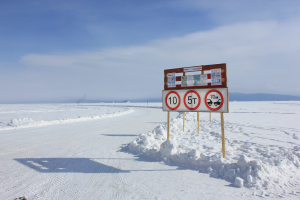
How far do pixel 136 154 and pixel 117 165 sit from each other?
3.57 ft

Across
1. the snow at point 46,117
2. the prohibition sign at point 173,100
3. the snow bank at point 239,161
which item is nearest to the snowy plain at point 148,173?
the snow bank at point 239,161

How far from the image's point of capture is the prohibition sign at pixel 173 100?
5.66 metres

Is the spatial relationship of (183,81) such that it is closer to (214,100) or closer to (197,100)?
(197,100)

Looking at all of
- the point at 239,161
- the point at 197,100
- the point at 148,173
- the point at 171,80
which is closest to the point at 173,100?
the point at 171,80

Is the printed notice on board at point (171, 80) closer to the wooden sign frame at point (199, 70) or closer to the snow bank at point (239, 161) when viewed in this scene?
the wooden sign frame at point (199, 70)

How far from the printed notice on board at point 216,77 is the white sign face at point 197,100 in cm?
18

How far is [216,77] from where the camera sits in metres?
4.96

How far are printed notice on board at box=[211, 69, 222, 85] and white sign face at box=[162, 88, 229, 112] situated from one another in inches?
7.3

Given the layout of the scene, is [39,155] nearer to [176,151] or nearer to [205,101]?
[176,151]

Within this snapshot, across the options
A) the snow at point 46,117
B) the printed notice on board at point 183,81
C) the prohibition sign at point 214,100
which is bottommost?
the snow at point 46,117

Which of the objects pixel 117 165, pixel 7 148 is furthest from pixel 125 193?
pixel 7 148

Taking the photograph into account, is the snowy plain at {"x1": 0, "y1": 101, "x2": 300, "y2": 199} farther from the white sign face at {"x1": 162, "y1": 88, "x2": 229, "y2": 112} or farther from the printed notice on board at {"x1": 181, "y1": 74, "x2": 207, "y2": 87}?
the printed notice on board at {"x1": 181, "y1": 74, "x2": 207, "y2": 87}

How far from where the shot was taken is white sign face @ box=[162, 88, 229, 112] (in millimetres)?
4859

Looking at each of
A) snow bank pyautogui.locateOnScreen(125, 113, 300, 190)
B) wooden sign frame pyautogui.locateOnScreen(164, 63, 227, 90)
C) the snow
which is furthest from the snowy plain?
the snow
